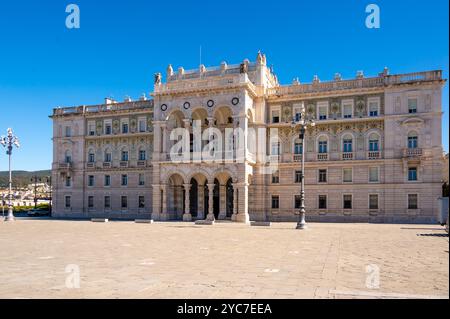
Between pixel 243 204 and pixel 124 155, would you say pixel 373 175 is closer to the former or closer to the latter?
pixel 243 204

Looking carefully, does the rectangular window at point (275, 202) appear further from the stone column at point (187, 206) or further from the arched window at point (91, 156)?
the arched window at point (91, 156)

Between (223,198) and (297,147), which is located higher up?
(297,147)

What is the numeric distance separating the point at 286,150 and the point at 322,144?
4043 mm

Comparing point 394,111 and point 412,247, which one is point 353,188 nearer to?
point 394,111

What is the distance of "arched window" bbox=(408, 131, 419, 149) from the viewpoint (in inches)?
1666

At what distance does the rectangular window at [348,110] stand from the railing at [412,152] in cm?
670

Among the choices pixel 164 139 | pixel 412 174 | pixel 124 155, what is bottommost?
pixel 412 174

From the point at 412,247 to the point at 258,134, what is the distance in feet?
98.7

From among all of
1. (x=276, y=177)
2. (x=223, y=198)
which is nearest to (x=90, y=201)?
(x=223, y=198)

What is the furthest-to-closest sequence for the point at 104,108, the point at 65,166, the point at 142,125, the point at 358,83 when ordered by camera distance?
the point at 65,166 → the point at 104,108 → the point at 142,125 → the point at 358,83

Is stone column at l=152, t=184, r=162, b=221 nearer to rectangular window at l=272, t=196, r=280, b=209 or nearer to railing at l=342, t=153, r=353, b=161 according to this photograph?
rectangular window at l=272, t=196, r=280, b=209

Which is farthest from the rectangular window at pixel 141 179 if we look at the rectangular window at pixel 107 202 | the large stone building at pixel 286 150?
the rectangular window at pixel 107 202

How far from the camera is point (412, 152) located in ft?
138

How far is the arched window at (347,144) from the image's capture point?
4522 cm
